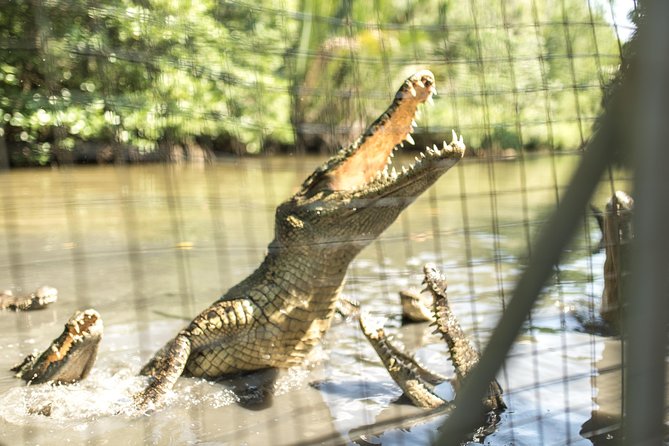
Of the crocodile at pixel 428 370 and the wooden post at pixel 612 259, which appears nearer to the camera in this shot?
the crocodile at pixel 428 370

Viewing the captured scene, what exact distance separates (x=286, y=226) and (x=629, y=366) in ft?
10.7

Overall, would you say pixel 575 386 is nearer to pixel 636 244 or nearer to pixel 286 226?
pixel 286 226

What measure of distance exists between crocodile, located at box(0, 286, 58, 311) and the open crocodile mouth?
8.35 ft

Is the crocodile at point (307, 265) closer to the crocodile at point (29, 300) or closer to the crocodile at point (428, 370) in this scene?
the crocodile at point (428, 370)

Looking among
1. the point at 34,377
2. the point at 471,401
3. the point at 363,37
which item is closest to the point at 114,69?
the point at 34,377

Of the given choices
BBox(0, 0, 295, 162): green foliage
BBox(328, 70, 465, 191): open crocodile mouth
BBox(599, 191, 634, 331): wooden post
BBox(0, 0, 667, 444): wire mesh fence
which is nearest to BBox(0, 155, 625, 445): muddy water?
BBox(0, 0, 667, 444): wire mesh fence

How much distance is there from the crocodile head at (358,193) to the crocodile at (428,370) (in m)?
0.53

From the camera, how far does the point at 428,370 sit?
13.2 ft

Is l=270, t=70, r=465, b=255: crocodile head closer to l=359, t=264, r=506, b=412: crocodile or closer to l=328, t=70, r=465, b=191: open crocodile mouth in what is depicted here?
l=328, t=70, r=465, b=191: open crocodile mouth

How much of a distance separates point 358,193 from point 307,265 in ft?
1.64

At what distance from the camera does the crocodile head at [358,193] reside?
395cm

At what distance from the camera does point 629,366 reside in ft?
3.34

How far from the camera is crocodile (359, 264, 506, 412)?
3396 mm

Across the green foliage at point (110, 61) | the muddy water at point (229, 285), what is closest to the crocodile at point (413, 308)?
the muddy water at point (229, 285)
